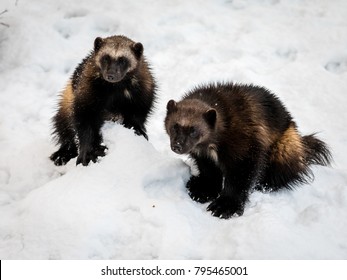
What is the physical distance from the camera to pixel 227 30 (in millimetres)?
6793

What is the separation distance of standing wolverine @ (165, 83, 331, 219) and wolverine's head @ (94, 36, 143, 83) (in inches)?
23.6

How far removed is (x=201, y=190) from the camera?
369 cm

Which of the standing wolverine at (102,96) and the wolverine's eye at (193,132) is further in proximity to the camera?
the standing wolverine at (102,96)

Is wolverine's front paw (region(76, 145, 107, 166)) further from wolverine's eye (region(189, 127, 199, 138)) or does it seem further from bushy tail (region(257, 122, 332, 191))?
bushy tail (region(257, 122, 332, 191))

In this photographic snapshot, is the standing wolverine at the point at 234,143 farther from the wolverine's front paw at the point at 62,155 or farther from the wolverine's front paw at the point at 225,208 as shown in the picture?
the wolverine's front paw at the point at 62,155

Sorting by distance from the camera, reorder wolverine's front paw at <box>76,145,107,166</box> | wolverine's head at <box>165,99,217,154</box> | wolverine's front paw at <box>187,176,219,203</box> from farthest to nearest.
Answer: wolverine's front paw at <box>76,145,107,166</box> → wolverine's front paw at <box>187,176,219,203</box> → wolverine's head at <box>165,99,217,154</box>

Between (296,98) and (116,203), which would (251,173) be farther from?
(296,98)

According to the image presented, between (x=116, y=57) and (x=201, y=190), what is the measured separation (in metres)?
1.23

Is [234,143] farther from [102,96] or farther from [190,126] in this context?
[102,96]

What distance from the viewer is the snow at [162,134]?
10.3 feet

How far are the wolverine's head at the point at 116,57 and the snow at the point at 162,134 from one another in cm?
42

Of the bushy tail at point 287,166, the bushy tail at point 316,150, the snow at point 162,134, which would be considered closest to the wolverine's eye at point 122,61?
the snow at point 162,134

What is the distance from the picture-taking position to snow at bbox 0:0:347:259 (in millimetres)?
3139

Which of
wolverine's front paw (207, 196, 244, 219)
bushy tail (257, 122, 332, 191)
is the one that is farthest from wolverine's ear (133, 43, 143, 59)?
wolverine's front paw (207, 196, 244, 219)
